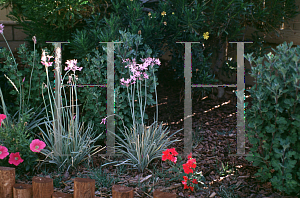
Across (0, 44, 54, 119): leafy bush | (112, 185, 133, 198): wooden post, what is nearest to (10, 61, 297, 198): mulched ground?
(112, 185, 133, 198): wooden post

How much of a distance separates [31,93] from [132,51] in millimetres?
1195

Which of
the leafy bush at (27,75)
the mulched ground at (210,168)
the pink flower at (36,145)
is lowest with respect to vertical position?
the mulched ground at (210,168)

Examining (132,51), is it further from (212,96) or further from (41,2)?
(212,96)

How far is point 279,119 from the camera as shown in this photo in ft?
6.87

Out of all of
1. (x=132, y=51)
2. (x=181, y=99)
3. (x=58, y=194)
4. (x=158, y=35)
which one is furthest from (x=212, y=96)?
(x=58, y=194)

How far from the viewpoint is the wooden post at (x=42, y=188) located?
6.47 ft

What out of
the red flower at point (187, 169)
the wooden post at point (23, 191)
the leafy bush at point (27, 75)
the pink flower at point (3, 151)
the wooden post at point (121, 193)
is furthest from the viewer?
the leafy bush at point (27, 75)

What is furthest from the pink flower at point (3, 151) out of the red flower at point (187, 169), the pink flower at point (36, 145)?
the red flower at point (187, 169)

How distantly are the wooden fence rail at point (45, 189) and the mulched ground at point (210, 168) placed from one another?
0.39 meters

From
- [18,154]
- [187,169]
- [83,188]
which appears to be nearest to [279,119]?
[187,169]

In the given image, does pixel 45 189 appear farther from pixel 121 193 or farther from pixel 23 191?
pixel 121 193

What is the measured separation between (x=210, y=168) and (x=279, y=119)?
78 centimetres

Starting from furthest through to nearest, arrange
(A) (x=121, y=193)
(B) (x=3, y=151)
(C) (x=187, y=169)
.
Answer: (B) (x=3, y=151) < (C) (x=187, y=169) < (A) (x=121, y=193)

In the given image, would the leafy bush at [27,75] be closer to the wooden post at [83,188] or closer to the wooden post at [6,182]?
the wooden post at [6,182]
